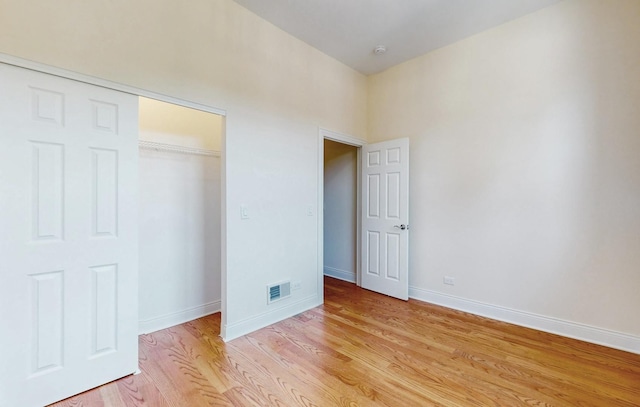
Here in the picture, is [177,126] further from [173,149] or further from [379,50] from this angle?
[379,50]

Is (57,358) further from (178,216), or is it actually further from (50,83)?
(50,83)

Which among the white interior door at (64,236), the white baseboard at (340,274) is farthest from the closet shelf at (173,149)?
the white baseboard at (340,274)

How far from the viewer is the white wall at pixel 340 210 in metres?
4.17

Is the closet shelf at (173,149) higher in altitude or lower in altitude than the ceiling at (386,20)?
lower

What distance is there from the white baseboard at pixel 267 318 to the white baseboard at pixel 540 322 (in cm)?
139

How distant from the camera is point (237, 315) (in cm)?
247

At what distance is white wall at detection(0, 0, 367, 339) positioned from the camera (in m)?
1.70

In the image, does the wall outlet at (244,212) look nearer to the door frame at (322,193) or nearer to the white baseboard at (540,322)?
the door frame at (322,193)

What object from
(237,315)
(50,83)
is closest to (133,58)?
(50,83)

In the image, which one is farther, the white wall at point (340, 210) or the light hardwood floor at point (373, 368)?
the white wall at point (340, 210)

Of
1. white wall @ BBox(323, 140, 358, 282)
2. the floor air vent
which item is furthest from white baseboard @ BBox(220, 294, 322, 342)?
white wall @ BBox(323, 140, 358, 282)

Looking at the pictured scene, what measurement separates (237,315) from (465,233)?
2569mm

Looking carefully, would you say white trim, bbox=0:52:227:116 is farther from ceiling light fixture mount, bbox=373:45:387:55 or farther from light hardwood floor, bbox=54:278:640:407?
ceiling light fixture mount, bbox=373:45:387:55

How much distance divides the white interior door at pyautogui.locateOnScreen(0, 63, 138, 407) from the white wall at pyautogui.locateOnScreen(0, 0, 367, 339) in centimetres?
Answer: 26
